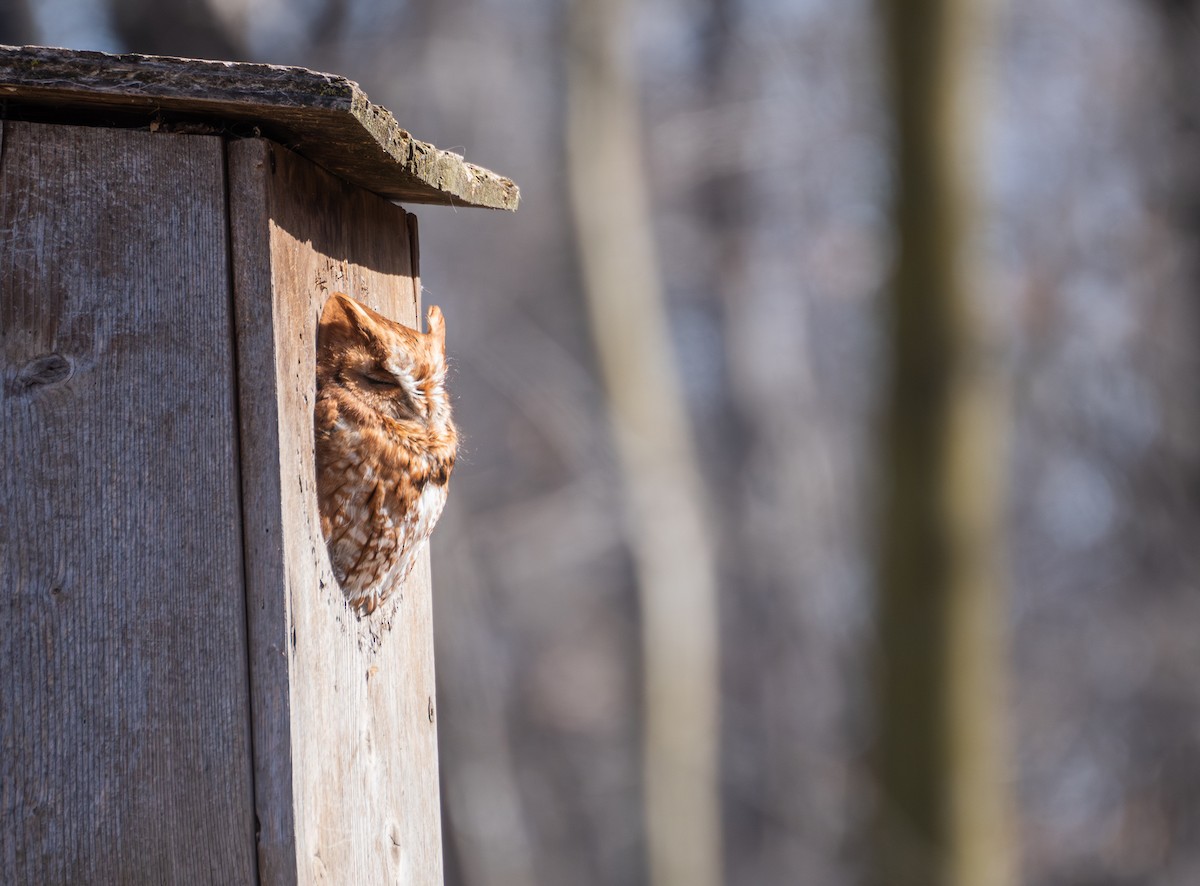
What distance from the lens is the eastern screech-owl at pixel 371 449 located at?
138 centimetres

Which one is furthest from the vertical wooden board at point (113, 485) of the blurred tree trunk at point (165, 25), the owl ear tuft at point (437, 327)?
the blurred tree trunk at point (165, 25)

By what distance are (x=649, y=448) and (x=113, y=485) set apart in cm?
582

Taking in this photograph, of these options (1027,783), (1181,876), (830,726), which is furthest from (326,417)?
(830,726)

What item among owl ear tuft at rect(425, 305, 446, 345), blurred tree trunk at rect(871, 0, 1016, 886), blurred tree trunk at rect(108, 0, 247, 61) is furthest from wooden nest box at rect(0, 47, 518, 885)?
blurred tree trunk at rect(871, 0, 1016, 886)

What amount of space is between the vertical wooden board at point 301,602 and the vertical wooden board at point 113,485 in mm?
29

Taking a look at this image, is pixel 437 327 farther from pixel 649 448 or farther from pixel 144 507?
pixel 649 448

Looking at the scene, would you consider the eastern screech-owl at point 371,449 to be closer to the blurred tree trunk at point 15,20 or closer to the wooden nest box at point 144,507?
the wooden nest box at point 144,507

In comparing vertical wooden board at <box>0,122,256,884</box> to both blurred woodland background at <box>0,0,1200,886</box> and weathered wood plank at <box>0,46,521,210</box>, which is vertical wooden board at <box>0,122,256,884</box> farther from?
blurred woodland background at <box>0,0,1200,886</box>

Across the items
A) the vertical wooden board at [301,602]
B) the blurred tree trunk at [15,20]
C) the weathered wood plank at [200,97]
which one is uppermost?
the blurred tree trunk at [15,20]

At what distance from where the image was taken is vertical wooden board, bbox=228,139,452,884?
1205 mm

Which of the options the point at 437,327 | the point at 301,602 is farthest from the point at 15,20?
the point at 301,602

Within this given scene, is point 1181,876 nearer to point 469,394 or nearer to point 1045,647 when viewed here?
point 1045,647

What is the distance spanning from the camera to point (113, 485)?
1198mm

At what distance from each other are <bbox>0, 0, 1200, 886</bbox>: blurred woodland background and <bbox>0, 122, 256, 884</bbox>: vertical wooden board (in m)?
2.46
